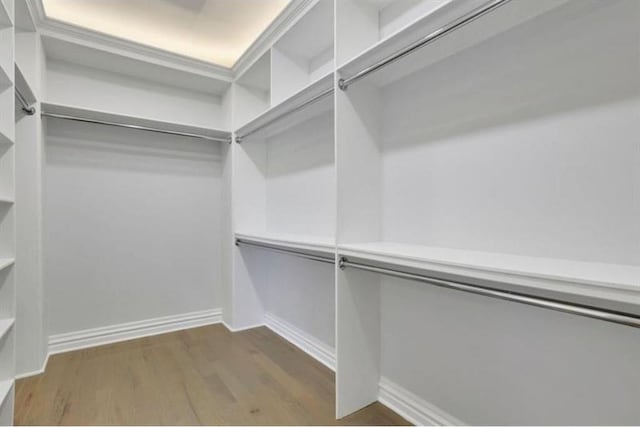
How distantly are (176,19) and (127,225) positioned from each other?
1.70 m

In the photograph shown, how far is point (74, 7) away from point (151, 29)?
0.48 meters

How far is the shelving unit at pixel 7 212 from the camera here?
4.74 ft

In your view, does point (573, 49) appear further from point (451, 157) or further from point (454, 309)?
point (454, 309)

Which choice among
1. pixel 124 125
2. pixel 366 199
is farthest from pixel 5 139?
pixel 366 199

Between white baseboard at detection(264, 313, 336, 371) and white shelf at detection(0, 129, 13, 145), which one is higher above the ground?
white shelf at detection(0, 129, 13, 145)

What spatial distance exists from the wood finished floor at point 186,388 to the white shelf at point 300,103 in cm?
176

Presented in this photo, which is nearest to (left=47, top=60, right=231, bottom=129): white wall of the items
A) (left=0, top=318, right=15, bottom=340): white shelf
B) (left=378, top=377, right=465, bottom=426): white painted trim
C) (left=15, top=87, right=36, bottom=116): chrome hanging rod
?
(left=15, top=87, right=36, bottom=116): chrome hanging rod

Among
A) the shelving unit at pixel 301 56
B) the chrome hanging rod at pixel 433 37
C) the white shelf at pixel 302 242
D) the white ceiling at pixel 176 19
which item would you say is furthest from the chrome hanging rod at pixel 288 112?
the white shelf at pixel 302 242

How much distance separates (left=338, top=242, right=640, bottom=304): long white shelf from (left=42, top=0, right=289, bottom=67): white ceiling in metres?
2.00

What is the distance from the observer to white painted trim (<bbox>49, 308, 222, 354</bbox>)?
8.29 ft

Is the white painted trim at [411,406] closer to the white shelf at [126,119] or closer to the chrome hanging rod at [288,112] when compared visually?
the chrome hanging rod at [288,112]

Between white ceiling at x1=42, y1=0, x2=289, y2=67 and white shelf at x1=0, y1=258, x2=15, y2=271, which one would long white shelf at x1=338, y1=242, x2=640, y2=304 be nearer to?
white shelf at x1=0, y1=258, x2=15, y2=271

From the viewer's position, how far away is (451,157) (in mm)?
1512

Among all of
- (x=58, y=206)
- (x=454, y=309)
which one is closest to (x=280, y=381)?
(x=454, y=309)
